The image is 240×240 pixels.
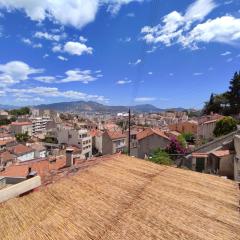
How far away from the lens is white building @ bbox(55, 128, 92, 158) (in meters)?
64.1

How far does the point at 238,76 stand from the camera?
52.4m

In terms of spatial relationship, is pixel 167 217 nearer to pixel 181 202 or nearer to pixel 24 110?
pixel 181 202

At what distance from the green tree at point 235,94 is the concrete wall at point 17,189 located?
164ft

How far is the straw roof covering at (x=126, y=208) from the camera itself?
4.98m

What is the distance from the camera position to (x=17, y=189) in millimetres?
7000

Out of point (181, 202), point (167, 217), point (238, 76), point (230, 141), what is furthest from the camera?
point (238, 76)

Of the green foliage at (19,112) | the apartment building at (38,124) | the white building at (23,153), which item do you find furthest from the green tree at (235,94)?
the green foliage at (19,112)

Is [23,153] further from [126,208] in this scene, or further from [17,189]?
[126,208]

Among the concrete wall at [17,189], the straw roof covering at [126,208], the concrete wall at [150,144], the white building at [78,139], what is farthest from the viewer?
the white building at [78,139]

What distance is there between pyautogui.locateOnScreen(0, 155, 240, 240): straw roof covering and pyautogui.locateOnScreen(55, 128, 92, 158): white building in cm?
5572

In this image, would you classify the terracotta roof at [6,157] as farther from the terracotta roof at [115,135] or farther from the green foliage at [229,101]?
the green foliage at [229,101]

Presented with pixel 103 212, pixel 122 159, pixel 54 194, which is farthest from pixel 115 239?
pixel 122 159

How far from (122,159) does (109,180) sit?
2116 mm

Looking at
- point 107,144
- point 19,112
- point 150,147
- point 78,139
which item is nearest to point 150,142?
point 150,147
